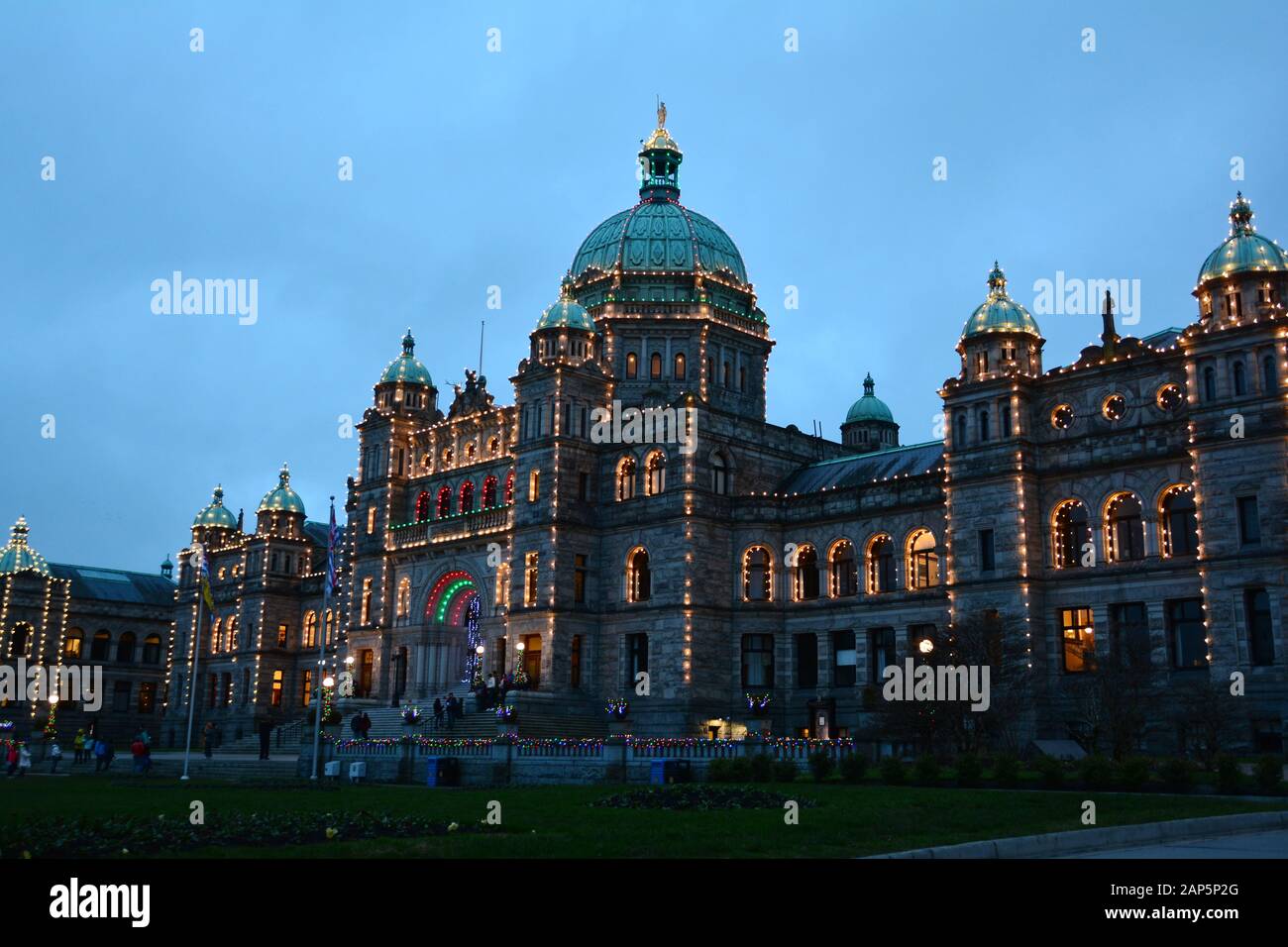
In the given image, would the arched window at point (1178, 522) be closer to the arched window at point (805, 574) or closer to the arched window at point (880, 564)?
the arched window at point (880, 564)

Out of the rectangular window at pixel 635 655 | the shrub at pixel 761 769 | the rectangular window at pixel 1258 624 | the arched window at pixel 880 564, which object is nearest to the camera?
the shrub at pixel 761 769

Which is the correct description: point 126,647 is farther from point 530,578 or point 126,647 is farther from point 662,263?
point 662,263

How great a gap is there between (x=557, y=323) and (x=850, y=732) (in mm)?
25516

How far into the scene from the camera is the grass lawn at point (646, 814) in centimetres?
1844

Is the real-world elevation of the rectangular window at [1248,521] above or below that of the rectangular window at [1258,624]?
above

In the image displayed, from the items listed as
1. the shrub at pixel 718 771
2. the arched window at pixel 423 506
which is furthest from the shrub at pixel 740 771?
the arched window at pixel 423 506

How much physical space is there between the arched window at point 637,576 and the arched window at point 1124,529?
73.6ft

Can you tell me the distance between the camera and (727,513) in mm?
62250

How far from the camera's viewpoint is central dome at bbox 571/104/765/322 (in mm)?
72250

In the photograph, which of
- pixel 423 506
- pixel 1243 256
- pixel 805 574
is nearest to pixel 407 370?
pixel 423 506
